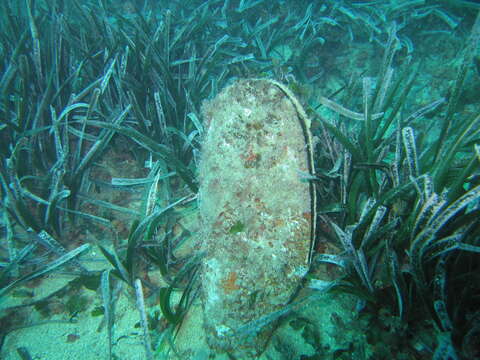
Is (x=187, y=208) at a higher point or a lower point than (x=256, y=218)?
lower

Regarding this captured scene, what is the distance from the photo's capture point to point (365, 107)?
2.02 metres

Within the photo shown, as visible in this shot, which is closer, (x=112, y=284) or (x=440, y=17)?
(x=112, y=284)

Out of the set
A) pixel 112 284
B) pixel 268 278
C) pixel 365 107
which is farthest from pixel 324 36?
pixel 112 284

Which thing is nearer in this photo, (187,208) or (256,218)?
(256,218)

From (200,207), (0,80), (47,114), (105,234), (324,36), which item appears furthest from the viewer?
(324,36)

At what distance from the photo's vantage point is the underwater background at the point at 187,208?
1.53 m

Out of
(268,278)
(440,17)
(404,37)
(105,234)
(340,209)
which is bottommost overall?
(105,234)

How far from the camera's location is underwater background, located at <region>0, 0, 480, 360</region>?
5.00 ft

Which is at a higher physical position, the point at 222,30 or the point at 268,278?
the point at 222,30

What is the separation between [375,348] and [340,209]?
0.87 meters

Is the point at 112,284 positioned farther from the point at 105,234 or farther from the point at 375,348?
the point at 375,348

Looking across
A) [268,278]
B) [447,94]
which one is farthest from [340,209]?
[447,94]

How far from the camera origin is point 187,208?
263 centimetres

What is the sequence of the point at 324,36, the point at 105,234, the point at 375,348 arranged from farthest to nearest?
the point at 324,36, the point at 105,234, the point at 375,348
